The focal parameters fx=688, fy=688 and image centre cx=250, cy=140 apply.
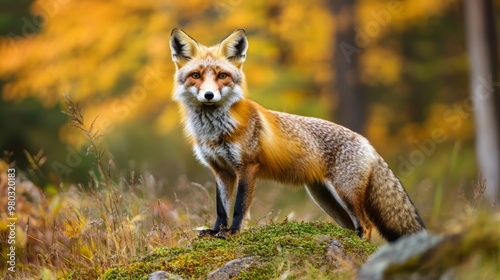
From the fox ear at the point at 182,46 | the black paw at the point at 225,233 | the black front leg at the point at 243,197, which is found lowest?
the black paw at the point at 225,233

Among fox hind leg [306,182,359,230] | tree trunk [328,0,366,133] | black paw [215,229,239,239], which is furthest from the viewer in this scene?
tree trunk [328,0,366,133]

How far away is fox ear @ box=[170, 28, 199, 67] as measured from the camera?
5.79m

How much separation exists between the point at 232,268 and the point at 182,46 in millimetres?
2172

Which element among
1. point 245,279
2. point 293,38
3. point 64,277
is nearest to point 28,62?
point 293,38

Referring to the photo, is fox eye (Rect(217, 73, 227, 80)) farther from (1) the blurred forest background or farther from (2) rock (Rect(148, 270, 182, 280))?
(1) the blurred forest background

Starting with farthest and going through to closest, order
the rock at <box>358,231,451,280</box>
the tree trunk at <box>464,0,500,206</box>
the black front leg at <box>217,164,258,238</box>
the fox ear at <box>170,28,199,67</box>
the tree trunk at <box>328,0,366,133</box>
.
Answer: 1. the tree trunk at <box>328,0,366,133</box>
2. the tree trunk at <box>464,0,500,206</box>
3. the fox ear at <box>170,28,199,67</box>
4. the black front leg at <box>217,164,258,238</box>
5. the rock at <box>358,231,451,280</box>

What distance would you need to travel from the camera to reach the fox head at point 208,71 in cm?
551

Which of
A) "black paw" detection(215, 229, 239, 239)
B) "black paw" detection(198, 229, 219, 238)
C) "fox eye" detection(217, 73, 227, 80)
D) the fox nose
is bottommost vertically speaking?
"black paw" detection(198, 229, 219, 238)

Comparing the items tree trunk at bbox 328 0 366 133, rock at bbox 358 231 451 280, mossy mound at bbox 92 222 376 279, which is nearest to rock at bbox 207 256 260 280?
mossy mound at bbox 92 222 376 279

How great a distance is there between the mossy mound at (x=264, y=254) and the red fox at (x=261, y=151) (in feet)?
1.24

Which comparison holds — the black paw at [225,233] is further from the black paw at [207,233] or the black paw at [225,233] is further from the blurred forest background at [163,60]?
the blurred forest background at [163,60]

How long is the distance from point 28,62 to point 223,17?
4.69 m

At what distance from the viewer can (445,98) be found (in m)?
21.9

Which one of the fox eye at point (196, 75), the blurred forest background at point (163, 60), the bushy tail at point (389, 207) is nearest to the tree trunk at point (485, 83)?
the blurred forest background at point (163, 60)
